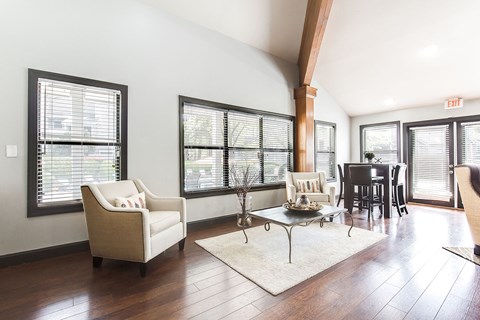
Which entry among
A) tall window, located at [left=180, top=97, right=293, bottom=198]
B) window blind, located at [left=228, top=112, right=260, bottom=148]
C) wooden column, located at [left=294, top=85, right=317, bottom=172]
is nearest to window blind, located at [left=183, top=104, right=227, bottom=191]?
tall window, located at [left=180, top=97, right=293, bottom=198]

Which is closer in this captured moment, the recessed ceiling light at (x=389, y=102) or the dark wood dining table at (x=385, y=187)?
the dark wood dining table at (x=385, y=187)

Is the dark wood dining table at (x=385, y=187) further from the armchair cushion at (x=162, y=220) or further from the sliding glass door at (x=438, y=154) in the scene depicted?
the armchair cushion at (x=162, y=220)

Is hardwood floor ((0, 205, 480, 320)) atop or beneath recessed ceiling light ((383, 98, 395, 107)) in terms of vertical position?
beneath

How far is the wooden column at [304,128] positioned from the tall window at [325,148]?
75 cm

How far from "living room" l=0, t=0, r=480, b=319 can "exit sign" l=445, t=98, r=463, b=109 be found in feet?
0.40

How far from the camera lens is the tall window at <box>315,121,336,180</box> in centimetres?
600

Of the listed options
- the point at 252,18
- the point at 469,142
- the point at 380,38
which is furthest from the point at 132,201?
the point at 469,142

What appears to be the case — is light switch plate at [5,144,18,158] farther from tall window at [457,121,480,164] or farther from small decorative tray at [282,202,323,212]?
tall window at [457,121,480,164]

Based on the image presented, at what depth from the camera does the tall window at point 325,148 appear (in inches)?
236

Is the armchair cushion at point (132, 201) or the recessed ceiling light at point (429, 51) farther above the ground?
the recessed ceiling light at point (429, 51)

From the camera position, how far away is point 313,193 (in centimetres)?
423

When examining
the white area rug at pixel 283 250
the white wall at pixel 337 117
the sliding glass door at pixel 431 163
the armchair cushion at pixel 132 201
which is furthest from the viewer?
the white wall at pixel 337 117

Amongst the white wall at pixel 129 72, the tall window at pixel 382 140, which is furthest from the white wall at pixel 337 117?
the white wall at pixel 129 72

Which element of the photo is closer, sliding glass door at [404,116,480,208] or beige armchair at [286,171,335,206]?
beige armchair at [286,171,335,206]
